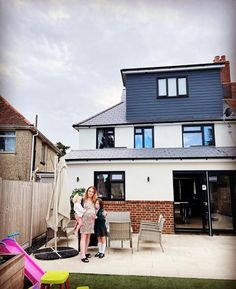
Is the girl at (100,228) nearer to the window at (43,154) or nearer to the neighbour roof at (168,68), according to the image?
the neighbour roof at (168,68)

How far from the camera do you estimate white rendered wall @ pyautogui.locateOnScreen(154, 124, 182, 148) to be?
38.9ft

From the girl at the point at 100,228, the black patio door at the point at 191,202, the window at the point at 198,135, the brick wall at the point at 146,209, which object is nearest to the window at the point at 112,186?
the brick wall at the point at 146,209

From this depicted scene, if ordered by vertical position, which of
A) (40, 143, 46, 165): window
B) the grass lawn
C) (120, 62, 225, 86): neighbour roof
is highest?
(120, 62, 225, 86): neighbour roof

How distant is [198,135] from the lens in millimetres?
11891

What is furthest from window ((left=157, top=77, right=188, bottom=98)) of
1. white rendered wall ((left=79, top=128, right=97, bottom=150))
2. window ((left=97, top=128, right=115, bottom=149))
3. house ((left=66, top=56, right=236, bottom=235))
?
white rendered wall ((left=79, top=128, right=97, bottom=150))

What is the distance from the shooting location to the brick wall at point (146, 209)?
371 inches

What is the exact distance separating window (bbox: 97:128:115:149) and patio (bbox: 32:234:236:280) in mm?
5772

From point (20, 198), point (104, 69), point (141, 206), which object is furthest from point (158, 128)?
point (104, 69)

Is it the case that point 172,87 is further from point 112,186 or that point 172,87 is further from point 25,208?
point 25,208

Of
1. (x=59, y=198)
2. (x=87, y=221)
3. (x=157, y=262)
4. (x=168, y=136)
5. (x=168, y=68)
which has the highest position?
(x=168, y=68)

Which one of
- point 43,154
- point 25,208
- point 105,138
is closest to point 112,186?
point 105,138

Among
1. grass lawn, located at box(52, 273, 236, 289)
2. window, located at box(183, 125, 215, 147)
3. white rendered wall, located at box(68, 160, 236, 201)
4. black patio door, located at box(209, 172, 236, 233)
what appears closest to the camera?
grass lawn, located at box(52, 273, 236, 289)

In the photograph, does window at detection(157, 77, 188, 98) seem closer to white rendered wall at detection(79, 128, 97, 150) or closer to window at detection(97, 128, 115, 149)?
window at detection(97, 128, 115, 149)

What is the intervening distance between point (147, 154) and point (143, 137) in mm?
2062
